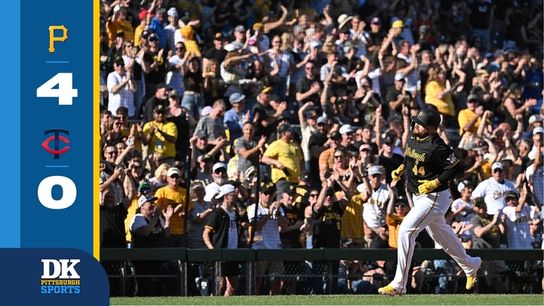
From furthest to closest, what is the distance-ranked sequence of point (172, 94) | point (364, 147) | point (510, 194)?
1. point (172, 94)
2. point (364, 147)
3. point (510, 194)

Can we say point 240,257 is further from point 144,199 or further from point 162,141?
point 162,141

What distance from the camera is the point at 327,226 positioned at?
1680 centimetres

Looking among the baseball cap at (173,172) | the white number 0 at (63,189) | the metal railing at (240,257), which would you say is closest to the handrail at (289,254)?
the metal railing at (240,257)

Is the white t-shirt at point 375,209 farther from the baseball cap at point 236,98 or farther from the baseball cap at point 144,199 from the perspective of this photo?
the baseball cap at point 236,98

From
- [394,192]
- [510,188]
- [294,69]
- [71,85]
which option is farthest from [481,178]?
[71,85]

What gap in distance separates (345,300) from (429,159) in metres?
2.11

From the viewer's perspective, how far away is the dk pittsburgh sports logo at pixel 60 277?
8.48 metres

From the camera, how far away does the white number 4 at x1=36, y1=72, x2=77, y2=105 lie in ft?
27.9

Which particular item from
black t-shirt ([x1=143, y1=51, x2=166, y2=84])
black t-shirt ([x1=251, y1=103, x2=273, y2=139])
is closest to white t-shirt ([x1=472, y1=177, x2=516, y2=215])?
black t-shirt ([x1=251, y1=103, x2=273, y2=139])

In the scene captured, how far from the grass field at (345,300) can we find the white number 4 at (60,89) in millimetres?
5738

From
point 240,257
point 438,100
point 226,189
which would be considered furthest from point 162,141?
point 438,100

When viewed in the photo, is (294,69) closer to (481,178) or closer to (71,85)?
(481,178)

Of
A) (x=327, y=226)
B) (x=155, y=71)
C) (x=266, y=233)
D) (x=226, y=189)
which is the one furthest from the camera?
(x=155, y=71)

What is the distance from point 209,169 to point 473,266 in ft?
15.2
